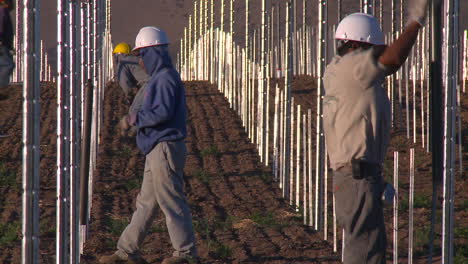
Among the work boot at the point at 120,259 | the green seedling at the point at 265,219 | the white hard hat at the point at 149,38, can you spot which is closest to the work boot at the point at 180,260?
the work boot at the point at 120,259

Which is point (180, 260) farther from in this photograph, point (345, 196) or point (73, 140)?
point (345, 196)

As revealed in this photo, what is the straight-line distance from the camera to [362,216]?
6.18 m

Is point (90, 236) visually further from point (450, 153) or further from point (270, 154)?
point (270, 154)

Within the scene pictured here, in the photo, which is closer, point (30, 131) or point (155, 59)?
point (30, 131)

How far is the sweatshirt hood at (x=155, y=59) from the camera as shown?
27.5ft

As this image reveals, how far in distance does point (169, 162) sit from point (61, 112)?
6.68 ft

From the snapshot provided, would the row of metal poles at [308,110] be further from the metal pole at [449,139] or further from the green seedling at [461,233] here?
the green seedling at [461,233]

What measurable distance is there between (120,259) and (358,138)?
3107 millimetres

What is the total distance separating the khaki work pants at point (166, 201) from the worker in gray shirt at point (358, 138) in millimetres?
2261

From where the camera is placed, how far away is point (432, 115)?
19.0ft

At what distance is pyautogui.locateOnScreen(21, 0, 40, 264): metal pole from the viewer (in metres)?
5.32

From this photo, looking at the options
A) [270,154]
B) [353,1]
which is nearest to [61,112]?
[270,154]

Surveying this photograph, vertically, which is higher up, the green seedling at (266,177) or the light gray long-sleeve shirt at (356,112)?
the light gray long-sleeve shirt at (356,112)

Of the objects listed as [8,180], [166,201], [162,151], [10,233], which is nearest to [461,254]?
[166,201]
